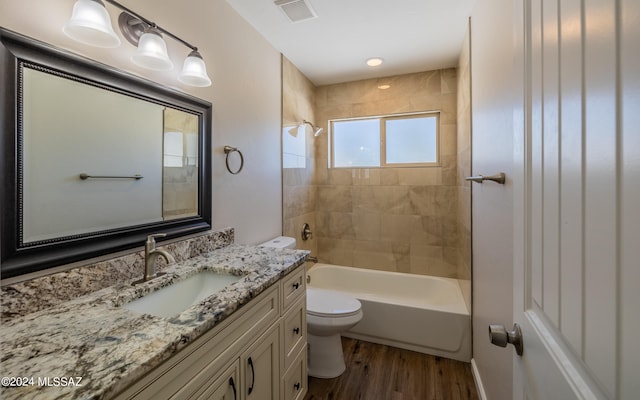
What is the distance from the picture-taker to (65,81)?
0.96 m

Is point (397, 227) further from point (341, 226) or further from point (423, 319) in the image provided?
point (423, 319)

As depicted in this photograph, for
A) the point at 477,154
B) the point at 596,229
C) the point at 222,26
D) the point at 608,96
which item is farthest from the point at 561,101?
the point at 222,26

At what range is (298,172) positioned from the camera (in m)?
2.79

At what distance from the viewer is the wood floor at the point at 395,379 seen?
1.73m

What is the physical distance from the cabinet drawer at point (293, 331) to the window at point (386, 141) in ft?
6.46

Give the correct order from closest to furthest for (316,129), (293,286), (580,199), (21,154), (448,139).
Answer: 1. (580,199)
2. (21,154)
3. (293,286)
4. (448,139)
5. (316,129)

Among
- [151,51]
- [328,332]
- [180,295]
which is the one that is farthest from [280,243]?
[151,51]

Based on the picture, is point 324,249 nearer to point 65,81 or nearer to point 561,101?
point 65,81

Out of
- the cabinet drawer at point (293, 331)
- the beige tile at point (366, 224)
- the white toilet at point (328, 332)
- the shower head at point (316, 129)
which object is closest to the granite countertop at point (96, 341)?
the cabinet drawer at point (293, 331)

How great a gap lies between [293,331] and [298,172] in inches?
65.8

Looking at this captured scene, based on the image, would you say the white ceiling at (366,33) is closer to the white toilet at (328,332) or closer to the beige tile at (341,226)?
the beige tile at (341,226)

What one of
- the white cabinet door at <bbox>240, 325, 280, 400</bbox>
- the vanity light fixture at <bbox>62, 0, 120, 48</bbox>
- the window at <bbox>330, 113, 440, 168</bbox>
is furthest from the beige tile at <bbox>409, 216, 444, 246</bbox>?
the vanity light fixture at <bbox>62, 0, 120, 48</bbox>

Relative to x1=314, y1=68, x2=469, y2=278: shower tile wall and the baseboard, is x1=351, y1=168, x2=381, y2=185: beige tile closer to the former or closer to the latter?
x1=314, y1=68, x2=469, y2=278: shower tile wall

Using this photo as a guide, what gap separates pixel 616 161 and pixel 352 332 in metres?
2.34
